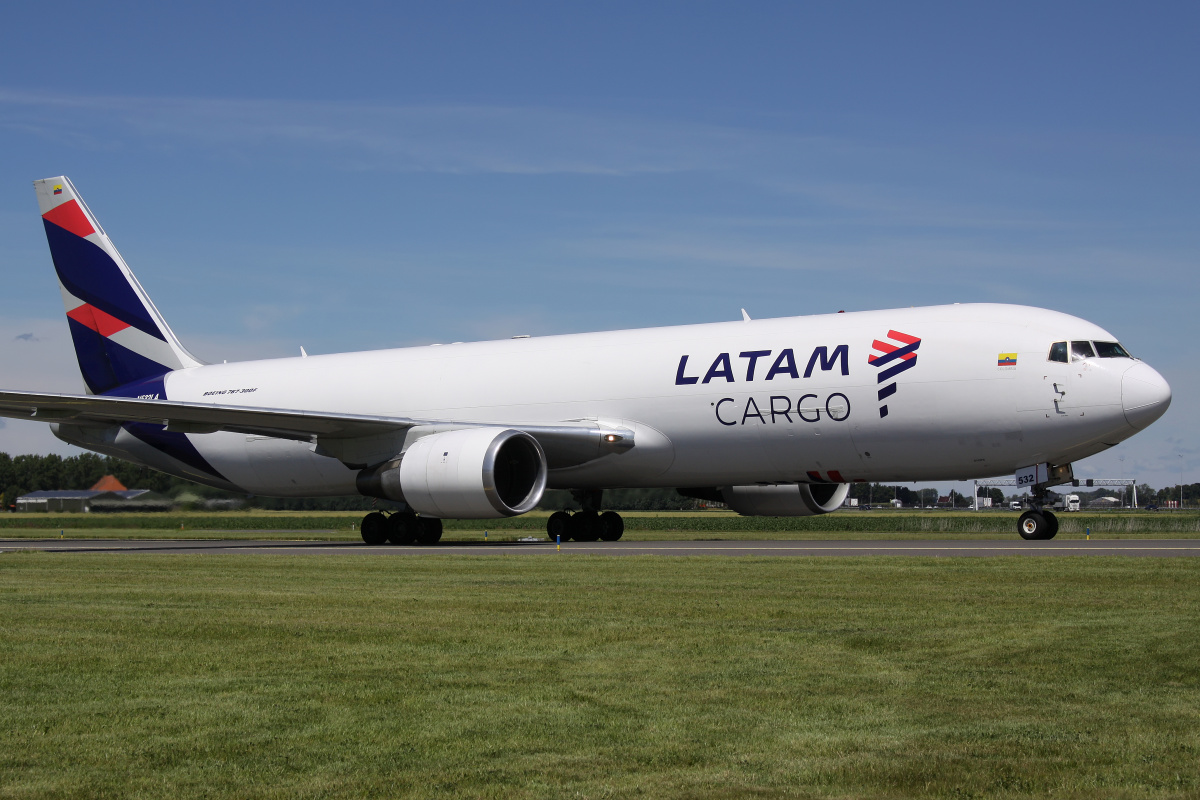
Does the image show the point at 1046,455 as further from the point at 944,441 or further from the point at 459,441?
the point at 459,441

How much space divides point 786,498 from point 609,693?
69.4 feet

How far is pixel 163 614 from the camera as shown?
33.2 feet

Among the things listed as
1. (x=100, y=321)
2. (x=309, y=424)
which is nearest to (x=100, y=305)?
(x=100, y=321)

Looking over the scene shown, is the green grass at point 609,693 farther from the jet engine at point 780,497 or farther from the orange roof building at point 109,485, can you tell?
the orange roof building at point 109,485

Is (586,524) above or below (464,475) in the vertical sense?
below

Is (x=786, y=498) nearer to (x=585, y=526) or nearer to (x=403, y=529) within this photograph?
(x=585, y=526)

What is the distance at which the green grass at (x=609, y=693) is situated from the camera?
470 centimetres

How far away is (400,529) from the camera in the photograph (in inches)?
1006

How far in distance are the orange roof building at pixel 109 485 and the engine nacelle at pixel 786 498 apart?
2008cm

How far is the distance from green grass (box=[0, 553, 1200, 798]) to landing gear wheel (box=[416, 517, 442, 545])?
13.7 meters

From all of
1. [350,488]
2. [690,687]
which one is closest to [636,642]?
[690,687]

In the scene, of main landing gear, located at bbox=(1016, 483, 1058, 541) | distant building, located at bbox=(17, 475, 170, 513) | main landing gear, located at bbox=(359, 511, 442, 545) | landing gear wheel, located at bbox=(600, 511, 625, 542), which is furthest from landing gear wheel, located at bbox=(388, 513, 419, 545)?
main landing gear, located at bbox=(1016, 483, 1058, 541)

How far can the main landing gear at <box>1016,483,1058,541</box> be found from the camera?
2172 cm

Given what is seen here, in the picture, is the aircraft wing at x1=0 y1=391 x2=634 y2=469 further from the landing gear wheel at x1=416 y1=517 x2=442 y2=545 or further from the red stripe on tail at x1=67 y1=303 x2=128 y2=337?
the red stripe on tail at x1=67 y1=303 x2=128 y2=337
